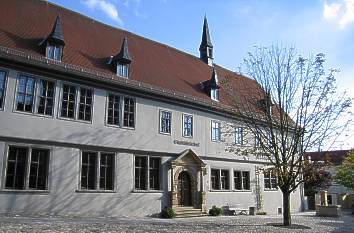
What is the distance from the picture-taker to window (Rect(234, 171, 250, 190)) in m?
29.8

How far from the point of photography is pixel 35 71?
64.8ft

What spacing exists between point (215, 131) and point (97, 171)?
9982mm

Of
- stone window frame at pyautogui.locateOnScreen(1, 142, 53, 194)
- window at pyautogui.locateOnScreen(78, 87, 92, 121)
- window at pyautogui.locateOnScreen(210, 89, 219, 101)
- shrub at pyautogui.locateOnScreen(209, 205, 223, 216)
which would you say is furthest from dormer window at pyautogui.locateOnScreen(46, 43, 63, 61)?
shrub at pyautogui.locateOnScreen(209, 205, 223, 216)

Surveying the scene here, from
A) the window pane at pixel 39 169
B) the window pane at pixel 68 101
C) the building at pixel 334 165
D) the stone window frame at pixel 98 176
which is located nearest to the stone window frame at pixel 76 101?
the window pane at pixel 68 101

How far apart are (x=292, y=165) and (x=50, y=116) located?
12.4 m

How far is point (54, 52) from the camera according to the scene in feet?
67.8

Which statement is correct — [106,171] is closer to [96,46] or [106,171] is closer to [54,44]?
[54,44]

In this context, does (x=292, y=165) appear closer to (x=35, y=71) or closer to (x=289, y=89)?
(x=289, y=89)

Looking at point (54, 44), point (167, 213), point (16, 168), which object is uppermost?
point (54, 44)

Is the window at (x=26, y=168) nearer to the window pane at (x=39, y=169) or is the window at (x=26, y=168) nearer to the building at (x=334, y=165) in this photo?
the window pane at (x=39, y=169)

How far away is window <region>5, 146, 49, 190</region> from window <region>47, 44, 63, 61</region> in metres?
4.67

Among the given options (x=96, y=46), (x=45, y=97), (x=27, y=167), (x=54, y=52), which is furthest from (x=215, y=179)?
(x=54, y=52)

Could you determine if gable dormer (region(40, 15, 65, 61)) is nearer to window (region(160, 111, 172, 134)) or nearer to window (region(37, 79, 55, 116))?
window (region(37, 79, 55, 116))

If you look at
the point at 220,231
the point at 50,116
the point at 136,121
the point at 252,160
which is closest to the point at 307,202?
the point at 252,160
